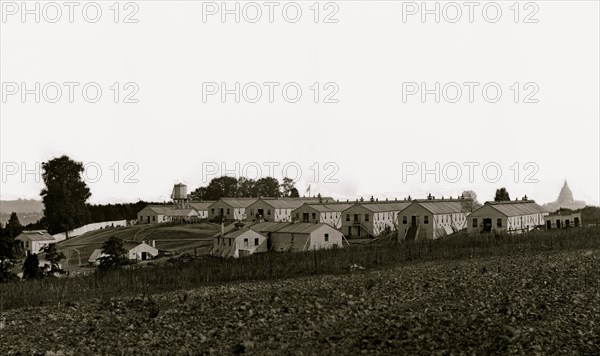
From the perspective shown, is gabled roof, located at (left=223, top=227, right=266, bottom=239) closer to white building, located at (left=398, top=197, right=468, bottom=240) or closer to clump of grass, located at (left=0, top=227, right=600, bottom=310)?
white building, located at (left=398, top=197, right=468, bottom=240)

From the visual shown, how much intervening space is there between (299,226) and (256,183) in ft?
225

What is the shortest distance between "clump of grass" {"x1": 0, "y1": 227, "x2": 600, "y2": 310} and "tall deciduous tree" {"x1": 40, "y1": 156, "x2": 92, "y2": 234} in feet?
188

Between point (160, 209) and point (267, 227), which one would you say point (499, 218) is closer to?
point (267, 227)

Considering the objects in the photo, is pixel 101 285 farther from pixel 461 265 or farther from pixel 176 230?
pixel 176 230

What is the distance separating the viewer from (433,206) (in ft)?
223

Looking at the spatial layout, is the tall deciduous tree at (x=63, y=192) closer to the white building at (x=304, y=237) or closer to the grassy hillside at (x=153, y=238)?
the grassy hillside at (x=153, y=238)

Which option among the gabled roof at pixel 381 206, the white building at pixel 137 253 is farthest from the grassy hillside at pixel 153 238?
the gabled roof at pixel 381 206

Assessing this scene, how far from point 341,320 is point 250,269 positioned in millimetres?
14023

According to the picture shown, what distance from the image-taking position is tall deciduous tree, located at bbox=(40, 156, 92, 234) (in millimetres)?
84188

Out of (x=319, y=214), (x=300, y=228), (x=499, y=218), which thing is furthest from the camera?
(x=319, y=214)

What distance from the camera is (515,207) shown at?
6631cm

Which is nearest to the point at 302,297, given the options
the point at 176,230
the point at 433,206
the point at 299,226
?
the point at 299,226

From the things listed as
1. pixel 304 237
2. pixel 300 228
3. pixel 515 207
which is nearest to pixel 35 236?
pixel 300 228

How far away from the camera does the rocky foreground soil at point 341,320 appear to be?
1361cm
